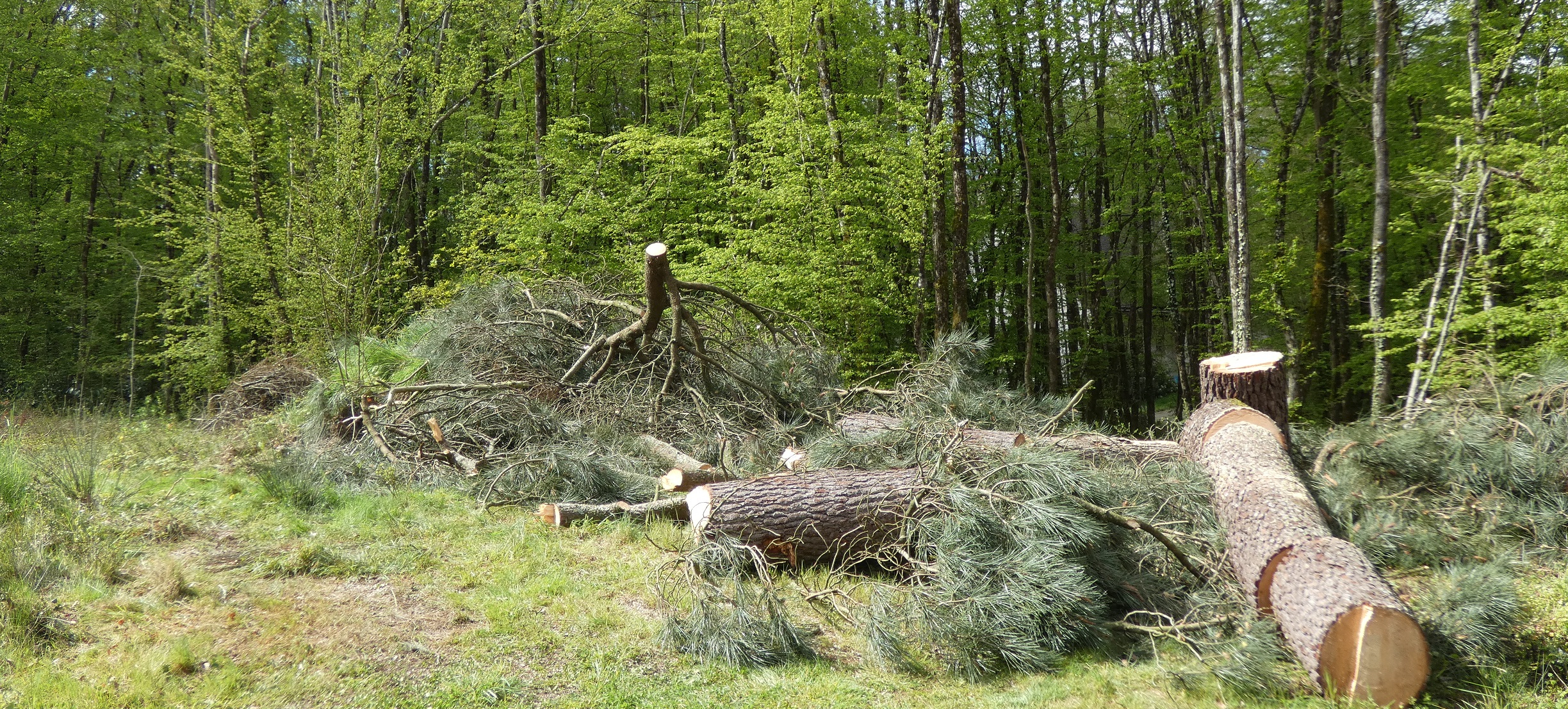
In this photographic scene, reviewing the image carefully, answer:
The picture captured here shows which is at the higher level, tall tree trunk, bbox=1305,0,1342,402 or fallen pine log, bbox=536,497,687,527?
tall tree trunk, bbox=1305,0,1342,402

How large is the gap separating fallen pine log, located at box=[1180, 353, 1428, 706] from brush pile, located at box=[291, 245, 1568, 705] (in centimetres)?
2

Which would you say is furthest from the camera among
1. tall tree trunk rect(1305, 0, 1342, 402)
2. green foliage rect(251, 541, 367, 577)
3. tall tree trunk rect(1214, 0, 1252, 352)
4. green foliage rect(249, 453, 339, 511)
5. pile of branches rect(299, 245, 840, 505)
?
tall tree trunk rect(1305, 0, 1342, 402)

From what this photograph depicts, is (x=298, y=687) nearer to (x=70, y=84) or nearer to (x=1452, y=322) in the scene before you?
(x=1452, y=322)

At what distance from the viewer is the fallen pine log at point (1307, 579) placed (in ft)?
10.3

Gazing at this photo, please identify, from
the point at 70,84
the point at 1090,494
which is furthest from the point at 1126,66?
the point at 70,84

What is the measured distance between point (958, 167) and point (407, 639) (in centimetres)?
902

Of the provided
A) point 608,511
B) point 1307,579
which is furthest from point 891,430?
point 1307,579

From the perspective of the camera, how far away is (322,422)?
25.1ft

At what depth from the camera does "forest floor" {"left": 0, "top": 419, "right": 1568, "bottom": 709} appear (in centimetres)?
326

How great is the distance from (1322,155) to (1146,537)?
408 inches

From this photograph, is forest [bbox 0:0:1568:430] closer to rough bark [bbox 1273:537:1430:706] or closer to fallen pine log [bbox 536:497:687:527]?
fallen pine log [bbox 536:497:687:527]

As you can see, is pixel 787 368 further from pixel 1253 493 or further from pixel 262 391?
pixel 262 391

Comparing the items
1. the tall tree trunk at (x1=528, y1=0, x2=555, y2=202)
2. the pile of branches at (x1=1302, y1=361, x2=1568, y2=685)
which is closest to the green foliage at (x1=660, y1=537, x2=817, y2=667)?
the pile of branches at (x1=1302, y1=361, x2=1568, y2=685)

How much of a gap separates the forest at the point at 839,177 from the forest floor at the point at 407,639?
3636 mm
